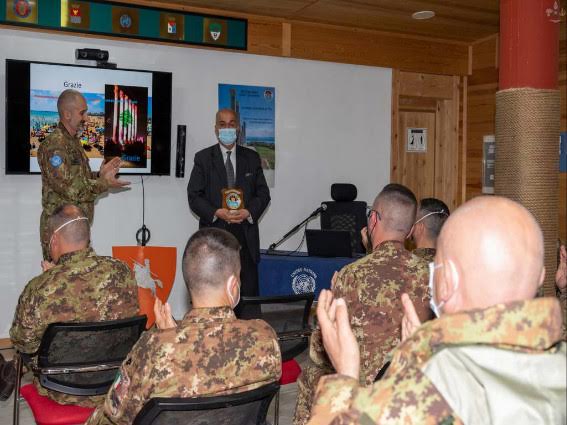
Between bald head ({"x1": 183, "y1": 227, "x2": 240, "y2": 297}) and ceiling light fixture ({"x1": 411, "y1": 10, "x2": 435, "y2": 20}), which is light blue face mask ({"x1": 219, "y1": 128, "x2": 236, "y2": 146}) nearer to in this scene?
ceiling light fixture ({"x1": 411, "y1": 10, "x2": 435, "y2": 20})

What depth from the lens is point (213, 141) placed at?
610 centimetres

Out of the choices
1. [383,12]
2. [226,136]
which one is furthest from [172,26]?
[383,12]

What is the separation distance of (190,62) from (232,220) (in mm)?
1891

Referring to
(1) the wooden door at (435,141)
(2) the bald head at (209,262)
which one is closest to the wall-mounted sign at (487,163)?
(1) the wooden door at (435,141)

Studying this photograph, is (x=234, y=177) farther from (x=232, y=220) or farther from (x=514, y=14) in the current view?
(x=514, y=14)

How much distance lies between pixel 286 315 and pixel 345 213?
313 cm

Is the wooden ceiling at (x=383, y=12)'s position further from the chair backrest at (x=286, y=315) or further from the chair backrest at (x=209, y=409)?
the chair backrest at (x=209, y=409)

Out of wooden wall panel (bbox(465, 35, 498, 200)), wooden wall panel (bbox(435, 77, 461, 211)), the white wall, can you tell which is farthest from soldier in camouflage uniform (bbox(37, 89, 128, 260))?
wooden wall panel (bbox(465, 35, 498, 200))

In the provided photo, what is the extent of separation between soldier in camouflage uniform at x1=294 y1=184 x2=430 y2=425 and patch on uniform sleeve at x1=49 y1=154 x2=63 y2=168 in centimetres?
230

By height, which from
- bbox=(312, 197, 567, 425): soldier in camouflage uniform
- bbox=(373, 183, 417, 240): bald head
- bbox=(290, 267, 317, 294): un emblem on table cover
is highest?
bbox=(373, 183, 417, 240): bald head

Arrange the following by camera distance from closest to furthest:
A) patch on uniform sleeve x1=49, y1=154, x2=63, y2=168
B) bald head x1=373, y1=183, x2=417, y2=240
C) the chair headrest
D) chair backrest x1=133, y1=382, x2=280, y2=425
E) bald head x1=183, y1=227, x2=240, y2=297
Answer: chair backrest x1=133, y1=382, x2=280, y2=425 → bald head x1=183, y1=227, x2=240, y2=297 → bald head x1=373, y1=183, x2=417, y2=240 → patch on uniform sleeve x1=49, y1=154, x2=63, y2=168 → the chair headrest

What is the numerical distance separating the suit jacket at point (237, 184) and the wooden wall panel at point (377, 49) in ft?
5.99

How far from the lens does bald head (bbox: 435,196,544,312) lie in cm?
121

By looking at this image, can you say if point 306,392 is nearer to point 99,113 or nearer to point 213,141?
point 99,113
